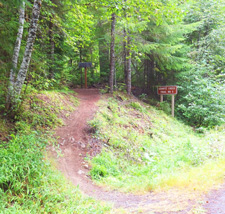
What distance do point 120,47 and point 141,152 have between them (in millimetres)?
9299

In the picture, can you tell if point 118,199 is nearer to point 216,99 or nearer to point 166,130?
point 166,130

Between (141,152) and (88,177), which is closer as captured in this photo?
(88,177)

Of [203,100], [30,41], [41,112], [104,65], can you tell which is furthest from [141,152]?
[104,65]

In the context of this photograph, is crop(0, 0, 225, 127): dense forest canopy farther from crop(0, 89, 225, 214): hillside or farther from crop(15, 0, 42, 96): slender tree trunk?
crop(0, 89, 225, 214): hillside

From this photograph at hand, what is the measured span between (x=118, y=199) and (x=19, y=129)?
365 centimetres

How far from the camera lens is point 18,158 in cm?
438

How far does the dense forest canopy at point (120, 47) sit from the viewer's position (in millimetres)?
6039

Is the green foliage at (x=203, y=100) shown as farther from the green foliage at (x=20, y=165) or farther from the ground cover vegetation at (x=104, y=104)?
the green foliage at (x=20, y=165)

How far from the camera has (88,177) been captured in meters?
5.52

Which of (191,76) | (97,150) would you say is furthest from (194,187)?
(191,76)

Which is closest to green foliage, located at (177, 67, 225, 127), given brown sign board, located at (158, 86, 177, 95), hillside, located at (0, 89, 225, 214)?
brown sign board, located at (158, 86, 177, 95)

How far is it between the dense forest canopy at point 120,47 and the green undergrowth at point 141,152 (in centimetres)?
297

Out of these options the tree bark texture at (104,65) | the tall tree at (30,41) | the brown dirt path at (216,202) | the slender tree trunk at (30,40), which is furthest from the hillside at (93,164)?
the tree bark texture at (104,65)

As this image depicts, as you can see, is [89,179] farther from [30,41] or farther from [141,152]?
[30,41]
